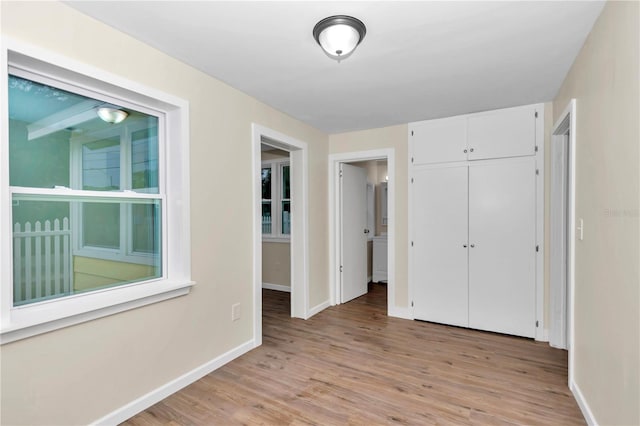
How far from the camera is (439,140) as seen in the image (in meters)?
3.76

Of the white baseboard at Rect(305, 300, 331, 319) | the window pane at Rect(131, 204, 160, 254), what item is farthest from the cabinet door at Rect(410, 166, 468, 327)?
the window pane at Rect(131, 204, 160, 254)

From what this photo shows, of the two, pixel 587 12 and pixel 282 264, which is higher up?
pixel 587 12

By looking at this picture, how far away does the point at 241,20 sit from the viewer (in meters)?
1.87

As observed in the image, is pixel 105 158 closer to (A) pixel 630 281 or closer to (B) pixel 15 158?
(B) pixel 15 158

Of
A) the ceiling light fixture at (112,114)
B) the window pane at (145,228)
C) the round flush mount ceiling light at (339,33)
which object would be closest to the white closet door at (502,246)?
the round flush mount ceiling light at (339,33)

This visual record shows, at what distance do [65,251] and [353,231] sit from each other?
3.51m

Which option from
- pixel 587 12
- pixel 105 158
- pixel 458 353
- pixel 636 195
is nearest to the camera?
pixel 636 195

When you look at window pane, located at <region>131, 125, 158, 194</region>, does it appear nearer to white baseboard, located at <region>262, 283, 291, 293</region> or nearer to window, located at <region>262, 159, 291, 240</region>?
window, located at <region>262, 159, 291, 240</region>

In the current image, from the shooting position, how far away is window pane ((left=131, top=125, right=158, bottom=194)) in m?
2.25

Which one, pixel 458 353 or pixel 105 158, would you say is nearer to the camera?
pixel 105 158

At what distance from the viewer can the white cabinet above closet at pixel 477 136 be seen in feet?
10.9

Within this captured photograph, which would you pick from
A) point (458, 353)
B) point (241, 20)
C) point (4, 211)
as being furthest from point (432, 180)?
point (4, 211)

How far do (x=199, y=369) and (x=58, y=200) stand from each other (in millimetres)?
1549

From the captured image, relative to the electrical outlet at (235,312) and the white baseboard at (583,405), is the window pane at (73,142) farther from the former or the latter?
the white baseboard at (583,405)
